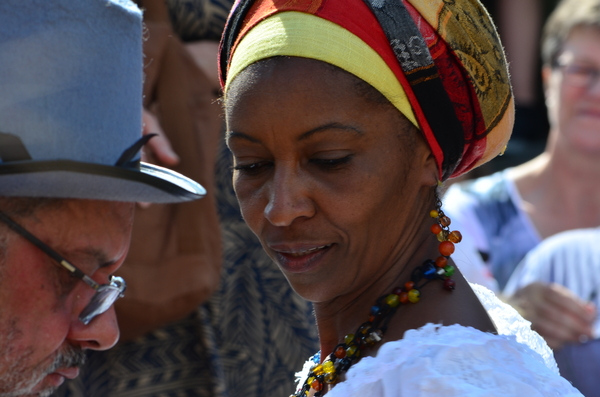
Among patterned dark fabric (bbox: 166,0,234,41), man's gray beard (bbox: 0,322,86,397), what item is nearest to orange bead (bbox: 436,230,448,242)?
man's gray beard (bbox: 0,322,86,397)

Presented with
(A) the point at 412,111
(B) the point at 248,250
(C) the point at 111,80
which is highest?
(A) the point at 412,111

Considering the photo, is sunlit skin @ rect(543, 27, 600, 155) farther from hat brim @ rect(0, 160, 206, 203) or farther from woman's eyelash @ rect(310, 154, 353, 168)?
woman's eyelash @ rect(310, 154, 353, 168)

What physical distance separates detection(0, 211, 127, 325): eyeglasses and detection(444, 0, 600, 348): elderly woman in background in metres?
2.33

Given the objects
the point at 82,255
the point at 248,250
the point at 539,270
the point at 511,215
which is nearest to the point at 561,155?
the point at 511,215

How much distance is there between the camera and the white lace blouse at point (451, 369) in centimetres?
147

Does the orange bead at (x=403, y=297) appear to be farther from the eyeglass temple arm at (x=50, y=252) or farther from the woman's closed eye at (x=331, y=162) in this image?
the eyeglass temple arm at (x=50, y=252)

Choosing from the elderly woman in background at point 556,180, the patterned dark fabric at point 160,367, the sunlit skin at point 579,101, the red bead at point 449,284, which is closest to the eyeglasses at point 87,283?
the patterned dark fabric at point 160,367

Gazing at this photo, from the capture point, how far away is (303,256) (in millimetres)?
1765

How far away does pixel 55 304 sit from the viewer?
1.99 m

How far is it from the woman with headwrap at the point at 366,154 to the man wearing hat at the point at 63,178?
414mm

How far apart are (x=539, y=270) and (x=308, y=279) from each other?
2.21m

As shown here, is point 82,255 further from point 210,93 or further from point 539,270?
point 539,270

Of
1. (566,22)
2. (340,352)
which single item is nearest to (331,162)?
(340,352)

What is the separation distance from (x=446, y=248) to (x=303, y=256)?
327mm
